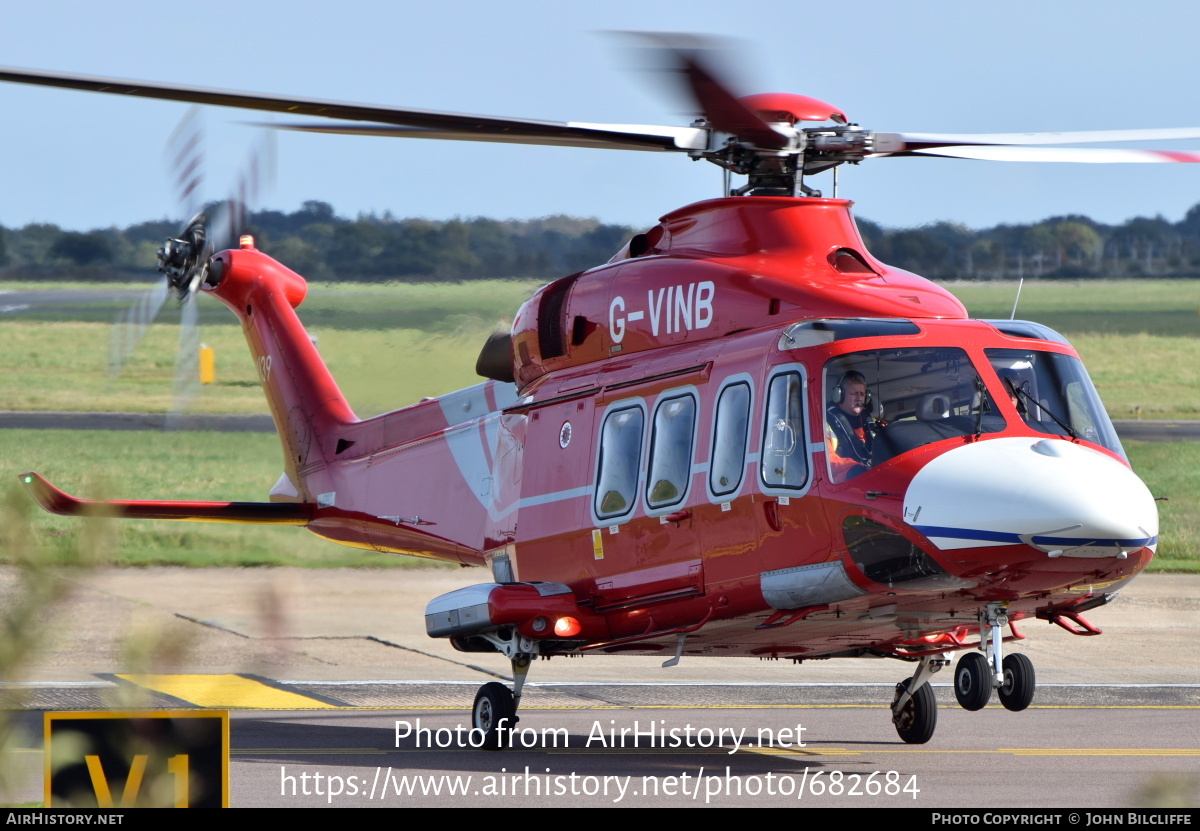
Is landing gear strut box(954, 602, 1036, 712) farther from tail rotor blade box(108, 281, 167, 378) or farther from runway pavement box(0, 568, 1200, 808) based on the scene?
tail rotor blade box(108, 281, 167, 378)

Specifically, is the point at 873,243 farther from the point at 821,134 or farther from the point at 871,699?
the point at 821,134

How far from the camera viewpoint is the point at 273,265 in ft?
51.4

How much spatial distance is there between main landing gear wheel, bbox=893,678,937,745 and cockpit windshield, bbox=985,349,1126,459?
2928 millimetres

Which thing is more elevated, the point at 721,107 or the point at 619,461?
the point at 721,107

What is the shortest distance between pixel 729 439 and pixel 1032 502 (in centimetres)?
209

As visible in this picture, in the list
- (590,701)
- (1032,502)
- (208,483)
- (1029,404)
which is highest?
(1029,404)

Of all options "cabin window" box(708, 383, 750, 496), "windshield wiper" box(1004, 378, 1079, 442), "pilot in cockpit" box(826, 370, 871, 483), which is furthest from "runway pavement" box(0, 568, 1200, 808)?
"windshield wiper" box(1004, 378, 1079, 442)

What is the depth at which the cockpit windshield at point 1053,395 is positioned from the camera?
9.09 metres

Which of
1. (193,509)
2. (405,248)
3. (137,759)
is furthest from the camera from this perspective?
(405,248)

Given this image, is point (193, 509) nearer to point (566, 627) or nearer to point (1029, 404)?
point (566, 627)

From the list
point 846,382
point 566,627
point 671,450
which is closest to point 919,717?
point 566,627

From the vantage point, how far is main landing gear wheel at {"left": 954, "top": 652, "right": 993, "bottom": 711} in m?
9.11

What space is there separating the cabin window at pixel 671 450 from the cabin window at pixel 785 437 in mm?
745

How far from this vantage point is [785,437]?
30.0 feet
